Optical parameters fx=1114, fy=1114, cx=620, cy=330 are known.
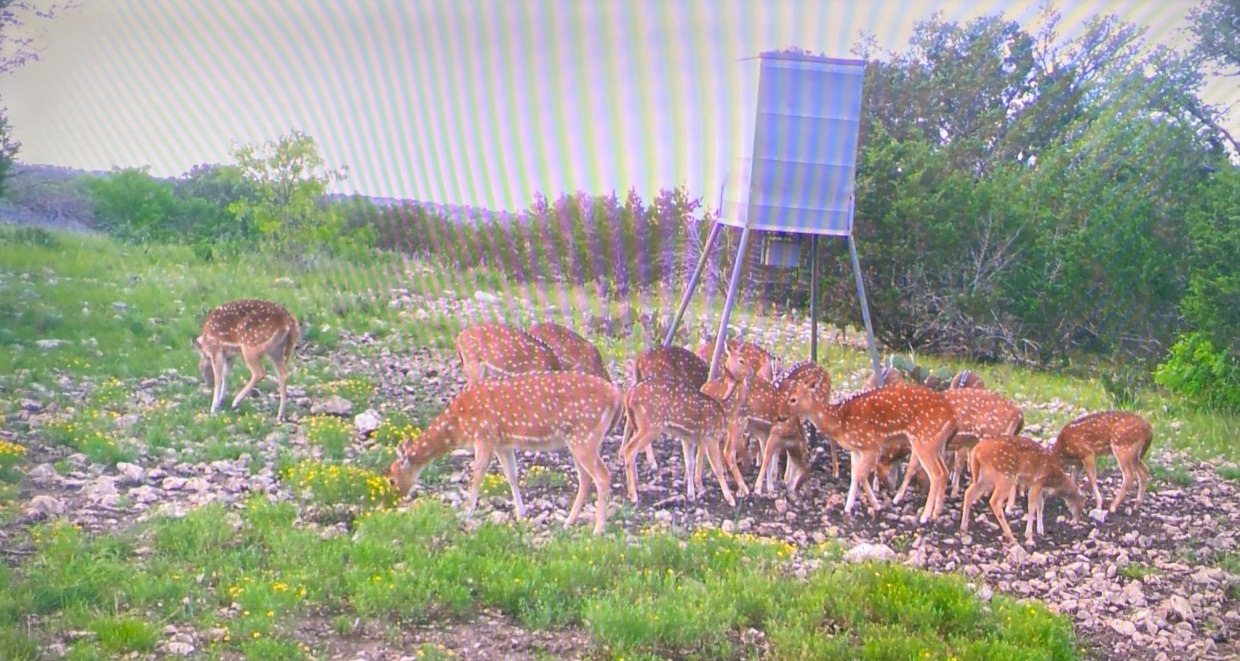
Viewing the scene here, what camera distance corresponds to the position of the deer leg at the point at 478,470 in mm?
8445

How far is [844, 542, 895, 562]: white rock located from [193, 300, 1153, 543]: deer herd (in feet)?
3.80

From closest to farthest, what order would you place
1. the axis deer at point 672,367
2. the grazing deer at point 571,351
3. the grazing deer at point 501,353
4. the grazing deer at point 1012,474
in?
the grazing deer at point 1012,474 → the axis deer at point 672,367 → the grazing deer at point 501,353 → the grazing deer at point 571,351

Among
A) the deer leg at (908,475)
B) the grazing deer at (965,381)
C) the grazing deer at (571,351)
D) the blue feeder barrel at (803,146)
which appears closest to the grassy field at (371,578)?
the grazing deer at (571,351)

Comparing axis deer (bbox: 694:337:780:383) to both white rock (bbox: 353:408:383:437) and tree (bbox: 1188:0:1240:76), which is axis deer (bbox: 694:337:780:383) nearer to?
Result: white rock (bbox: 353:408:383:437)

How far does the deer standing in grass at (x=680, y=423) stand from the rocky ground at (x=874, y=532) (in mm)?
219

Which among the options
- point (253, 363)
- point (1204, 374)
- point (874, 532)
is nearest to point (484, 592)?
point (874, 532)

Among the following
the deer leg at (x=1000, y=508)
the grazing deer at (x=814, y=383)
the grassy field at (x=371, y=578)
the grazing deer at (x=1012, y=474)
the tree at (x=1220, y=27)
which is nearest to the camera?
the grassy field at (x=371, y=578)

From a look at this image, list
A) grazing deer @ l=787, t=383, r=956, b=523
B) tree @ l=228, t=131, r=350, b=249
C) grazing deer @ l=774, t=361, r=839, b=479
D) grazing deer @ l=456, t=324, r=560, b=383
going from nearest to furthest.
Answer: grazing deer @ l=787, t=383, r=956, b=523 → grazing deer @ l=774, t=361, r=839, b=479 → grazing deer @ l=456, t=324, r=560, b=383 → tree @ l=228, t=131, r=350, b=249

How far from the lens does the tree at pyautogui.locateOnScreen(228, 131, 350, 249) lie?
1798 cm

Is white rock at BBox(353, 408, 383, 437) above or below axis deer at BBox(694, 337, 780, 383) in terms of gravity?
below

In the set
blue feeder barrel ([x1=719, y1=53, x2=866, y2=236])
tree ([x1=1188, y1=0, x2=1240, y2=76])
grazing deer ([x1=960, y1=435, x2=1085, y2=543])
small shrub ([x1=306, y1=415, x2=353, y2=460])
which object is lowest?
small shrub ([x1=306, y1=415, x2=353, y2=460])

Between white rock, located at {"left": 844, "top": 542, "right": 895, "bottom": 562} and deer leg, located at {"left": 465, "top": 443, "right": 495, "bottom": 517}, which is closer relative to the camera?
white rock, located at {"left": 844, "top": 542, "right": 895, "bottom": 562}

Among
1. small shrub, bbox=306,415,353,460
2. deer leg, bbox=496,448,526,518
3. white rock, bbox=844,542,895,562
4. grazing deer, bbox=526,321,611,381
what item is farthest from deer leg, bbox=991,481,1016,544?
small shrub, bbox=306,415,353,460

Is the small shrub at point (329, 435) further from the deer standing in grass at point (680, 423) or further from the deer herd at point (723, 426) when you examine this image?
the deer standing in grass at point (680, 423)
